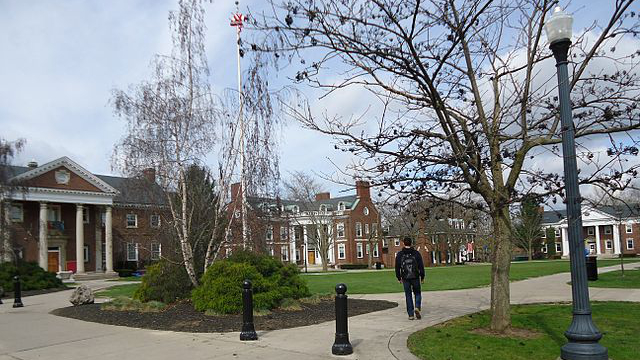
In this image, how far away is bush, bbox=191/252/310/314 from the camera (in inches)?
487

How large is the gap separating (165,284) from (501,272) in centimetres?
960

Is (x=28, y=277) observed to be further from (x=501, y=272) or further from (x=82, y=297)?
(x=501, y=272)

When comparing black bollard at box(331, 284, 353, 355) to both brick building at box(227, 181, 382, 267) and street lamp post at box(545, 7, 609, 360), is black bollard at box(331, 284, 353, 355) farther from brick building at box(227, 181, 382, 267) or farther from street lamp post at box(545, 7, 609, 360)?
brick building at box(227, 181, 382, 267)

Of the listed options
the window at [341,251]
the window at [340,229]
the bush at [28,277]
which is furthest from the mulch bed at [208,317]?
the window at [341,251]

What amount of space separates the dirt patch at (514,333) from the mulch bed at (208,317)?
3.47m

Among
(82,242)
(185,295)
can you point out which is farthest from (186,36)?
(82,242)

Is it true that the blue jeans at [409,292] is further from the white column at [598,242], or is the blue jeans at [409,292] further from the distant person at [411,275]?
the white column at [598,242]

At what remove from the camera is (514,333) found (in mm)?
8805

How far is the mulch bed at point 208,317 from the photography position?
10.8 meters

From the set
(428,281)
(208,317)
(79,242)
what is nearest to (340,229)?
(79,242)

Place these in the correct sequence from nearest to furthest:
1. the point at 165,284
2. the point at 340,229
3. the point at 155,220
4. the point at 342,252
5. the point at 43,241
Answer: the point at 165,284
the point at 155,220
the point at 43,241
the point at 340,229
the point at 342,252

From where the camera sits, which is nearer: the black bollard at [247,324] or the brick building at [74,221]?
the black bollard at [247,324]

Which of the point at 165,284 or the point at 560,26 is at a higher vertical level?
the point at 560,26

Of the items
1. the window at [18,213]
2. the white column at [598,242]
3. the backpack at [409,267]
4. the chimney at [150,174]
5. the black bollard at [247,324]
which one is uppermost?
the window at [18,213]
